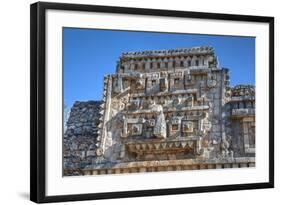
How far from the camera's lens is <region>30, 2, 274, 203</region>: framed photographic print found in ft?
15.2

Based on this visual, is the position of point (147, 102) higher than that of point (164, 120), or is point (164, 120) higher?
point (147, 102)

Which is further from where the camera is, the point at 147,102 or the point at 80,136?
the point at 147,102

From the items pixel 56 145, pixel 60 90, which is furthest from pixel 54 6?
pixel 56 145

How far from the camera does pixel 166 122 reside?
503 centimetres

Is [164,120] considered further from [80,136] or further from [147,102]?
[80,136]

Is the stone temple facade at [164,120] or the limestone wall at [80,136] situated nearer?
A: the limestone wall at [80,136]

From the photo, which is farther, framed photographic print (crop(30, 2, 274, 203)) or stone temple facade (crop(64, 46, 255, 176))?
stone temple facade (crop(64, 46, 255, 176))

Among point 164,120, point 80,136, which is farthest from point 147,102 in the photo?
point 80,136

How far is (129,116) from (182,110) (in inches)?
15.4

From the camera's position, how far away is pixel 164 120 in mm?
5027

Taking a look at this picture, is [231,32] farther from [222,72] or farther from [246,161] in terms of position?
[246,161]

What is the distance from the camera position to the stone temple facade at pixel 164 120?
15.8 feet

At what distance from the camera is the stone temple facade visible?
4809 millimetres

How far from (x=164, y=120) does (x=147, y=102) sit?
0.56 ft
